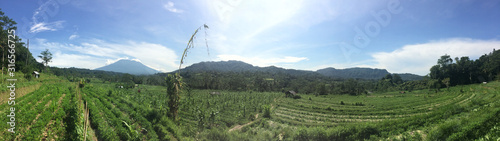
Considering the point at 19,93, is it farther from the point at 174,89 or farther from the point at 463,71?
the point at 463,71

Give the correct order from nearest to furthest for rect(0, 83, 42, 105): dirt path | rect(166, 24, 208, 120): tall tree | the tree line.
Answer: rect(166, 24, 208, 120): tall tree, rect(0, 83, 42, 105): dirt path, the tree line

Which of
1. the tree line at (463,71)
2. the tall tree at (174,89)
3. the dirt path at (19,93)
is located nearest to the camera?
the tall tree at (174,89)

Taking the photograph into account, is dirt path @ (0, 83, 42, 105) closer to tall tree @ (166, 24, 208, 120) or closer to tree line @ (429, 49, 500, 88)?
tall tree @ (166, 24, 208, 120)

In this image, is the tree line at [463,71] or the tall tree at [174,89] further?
the tree line at [463,71]

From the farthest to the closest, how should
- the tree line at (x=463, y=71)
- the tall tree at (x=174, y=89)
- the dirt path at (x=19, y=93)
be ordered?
the tree line at (x=463, y=71)
the dirt path at (x=19, y=93)
the tall tree at (x=174, y=89)

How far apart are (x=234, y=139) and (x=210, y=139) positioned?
3.55 ft

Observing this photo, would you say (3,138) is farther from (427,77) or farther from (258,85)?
(427,77)

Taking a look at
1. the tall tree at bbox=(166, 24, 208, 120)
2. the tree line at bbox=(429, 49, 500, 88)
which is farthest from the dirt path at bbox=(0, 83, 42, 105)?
the tree line at bbox=(429, 49, 500, 88)

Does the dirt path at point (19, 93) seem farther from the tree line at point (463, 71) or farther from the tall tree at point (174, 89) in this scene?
the tree line at point (463, 71)

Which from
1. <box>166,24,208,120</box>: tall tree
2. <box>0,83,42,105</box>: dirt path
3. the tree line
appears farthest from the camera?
the tree line

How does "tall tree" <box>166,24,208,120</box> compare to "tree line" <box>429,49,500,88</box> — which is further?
"tree line" <box>429,49,500,88</box>

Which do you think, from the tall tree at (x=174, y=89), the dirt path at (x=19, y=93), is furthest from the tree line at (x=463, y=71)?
the dirt path at (x=19, y=93)

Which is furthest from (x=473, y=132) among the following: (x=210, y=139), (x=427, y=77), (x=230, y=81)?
(x=427, y=77)

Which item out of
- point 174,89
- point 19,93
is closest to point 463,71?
point 174,89
